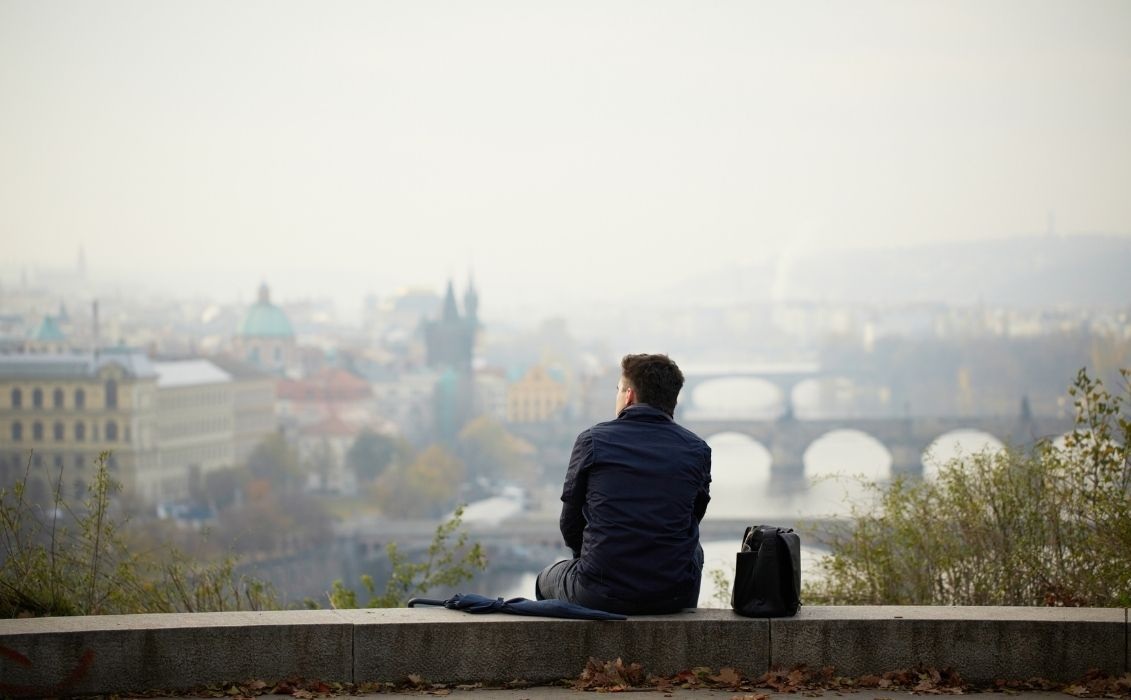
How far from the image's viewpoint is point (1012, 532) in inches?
202

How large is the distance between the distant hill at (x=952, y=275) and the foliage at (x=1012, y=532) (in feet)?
252

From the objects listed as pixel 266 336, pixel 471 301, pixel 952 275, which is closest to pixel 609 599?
pixel 952 275

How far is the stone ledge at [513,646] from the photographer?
3184mm

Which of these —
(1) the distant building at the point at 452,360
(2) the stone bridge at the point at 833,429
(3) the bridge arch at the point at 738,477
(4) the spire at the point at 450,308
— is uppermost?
(4) the spire at the point at 450,308

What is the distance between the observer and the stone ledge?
10.4 ft

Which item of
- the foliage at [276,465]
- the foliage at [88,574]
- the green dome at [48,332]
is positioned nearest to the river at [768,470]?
the foliage at [276,465]

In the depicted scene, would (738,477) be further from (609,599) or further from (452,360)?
(609,599)

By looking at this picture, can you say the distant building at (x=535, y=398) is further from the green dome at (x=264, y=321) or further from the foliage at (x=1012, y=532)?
the foliage at (x=1012, y=532)

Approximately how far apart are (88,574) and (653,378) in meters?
2.29

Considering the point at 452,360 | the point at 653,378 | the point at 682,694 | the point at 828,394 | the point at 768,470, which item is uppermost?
the point at 653,378

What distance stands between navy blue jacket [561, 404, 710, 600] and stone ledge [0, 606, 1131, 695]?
3.9 inches

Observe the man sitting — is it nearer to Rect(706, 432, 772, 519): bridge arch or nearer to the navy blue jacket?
the navy blue jacket

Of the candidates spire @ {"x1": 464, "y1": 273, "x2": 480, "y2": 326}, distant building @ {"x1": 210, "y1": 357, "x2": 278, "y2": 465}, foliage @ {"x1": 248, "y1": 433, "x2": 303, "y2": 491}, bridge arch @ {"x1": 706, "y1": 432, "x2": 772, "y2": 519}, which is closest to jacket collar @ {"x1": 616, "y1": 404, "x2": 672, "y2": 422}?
bridge arch @ {"x1": 706, "y1": 432, "x2": 772, "y2": 519}

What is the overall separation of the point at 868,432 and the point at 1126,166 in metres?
33.0
